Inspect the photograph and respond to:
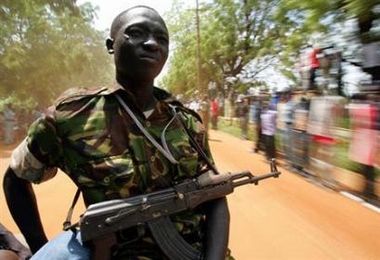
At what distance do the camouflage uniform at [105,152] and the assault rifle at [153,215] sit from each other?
0.04 m

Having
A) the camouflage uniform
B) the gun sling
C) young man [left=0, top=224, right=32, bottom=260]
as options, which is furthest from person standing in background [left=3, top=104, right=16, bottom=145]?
the gun sling

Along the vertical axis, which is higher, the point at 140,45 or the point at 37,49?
the point at 37,49

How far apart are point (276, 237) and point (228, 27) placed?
826 inches

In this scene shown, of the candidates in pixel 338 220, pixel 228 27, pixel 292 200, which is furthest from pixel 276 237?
pixel 228 27

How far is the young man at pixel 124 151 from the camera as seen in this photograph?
4.55ft

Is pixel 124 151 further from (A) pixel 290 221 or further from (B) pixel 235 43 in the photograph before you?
(B) pixel 235 43

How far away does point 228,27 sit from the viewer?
81.6ft

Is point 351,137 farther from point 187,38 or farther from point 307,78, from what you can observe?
point 187,38

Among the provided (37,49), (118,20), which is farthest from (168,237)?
(37,49)

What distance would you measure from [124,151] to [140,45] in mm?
340

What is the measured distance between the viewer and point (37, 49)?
77.1 feet

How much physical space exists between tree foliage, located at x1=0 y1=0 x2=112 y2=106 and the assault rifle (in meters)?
14.8

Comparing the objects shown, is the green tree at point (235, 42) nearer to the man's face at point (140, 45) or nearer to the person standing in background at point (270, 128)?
the person standing in background at point (270, 128)

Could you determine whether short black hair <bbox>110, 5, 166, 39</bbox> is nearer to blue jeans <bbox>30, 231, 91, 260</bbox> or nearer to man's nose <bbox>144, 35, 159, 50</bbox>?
man's nose <bbox>144, 35, 159, 50</bbox>
